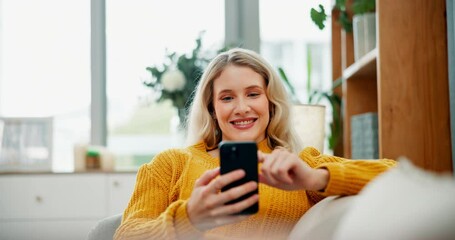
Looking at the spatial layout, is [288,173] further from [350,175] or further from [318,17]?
[318,17]

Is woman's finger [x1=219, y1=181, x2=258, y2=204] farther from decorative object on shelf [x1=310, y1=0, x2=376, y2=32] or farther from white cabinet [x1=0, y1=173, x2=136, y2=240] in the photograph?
white cabinet [x1=0, y1=173, x2=136, y2=240]

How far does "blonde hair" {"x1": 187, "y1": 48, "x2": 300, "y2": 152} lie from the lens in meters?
1.50

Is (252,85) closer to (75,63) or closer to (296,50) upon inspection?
(296,50)

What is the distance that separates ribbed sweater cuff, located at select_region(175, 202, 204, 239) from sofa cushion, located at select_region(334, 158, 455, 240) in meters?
0.33

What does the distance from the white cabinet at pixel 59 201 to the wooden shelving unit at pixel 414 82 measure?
5.51 ft

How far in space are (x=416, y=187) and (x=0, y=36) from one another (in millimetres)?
3403

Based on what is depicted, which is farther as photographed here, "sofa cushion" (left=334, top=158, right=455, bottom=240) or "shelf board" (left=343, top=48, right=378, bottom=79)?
"shelf board" (left=343, top=48, right=378, bottom=79)

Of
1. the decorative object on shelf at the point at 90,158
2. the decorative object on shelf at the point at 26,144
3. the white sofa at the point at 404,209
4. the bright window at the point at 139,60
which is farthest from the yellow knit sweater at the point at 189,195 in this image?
the bright window at the point at 139,60

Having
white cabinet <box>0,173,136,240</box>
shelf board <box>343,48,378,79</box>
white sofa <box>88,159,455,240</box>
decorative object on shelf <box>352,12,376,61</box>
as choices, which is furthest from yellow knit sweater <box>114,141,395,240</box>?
white cabinet <box>0,173,136,240</box>

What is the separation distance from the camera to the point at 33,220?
2.98 m

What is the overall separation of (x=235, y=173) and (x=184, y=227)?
0.16 metres

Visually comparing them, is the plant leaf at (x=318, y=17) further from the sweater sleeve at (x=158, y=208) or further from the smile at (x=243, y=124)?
the sweater sleeve at (x=158, y=208)

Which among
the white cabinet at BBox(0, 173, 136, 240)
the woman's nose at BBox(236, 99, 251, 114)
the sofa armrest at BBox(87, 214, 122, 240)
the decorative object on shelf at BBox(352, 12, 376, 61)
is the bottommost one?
the white cabinet at BBox(0, 173, 136, 240)

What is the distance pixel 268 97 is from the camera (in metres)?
1.50
